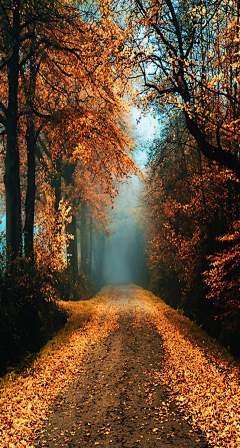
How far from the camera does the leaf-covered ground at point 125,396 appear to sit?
5465mm

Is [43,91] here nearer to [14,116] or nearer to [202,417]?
[14,116]

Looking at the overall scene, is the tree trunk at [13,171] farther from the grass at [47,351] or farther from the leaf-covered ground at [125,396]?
the leaf-covered ground at [125,396]

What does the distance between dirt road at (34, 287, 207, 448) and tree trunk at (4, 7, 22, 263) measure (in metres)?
4.62

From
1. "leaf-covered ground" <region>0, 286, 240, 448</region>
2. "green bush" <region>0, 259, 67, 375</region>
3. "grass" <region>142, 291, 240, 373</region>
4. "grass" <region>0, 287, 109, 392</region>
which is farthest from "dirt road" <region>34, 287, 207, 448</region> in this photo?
"green bush" <region>0, 259, 67, 375</region>

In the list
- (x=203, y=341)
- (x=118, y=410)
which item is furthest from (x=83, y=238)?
(x=118, y=410)

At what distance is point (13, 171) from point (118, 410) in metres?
8.88

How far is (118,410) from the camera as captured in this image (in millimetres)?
6367

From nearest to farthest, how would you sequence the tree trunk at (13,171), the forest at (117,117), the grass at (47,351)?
the grass at (47,351) < the forest at (117,117) < the tree trunk at (13,171)

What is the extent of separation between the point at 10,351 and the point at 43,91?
36.4 ft

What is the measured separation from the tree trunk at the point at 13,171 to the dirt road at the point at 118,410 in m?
4.62

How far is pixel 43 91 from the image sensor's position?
1631cm

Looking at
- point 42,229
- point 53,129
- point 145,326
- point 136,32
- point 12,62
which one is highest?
point 12,62

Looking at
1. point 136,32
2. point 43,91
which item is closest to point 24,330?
point 136,32

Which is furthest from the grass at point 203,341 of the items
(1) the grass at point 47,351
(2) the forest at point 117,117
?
(1) the grass at point 47,351
